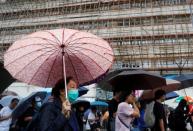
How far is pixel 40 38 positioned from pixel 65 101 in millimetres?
1274

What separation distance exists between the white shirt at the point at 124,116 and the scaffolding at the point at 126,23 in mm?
12326

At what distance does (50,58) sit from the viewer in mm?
4055

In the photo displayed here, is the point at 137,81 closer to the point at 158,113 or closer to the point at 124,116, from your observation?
the point at 158,113

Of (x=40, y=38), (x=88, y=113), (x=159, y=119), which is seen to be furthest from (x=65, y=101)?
(x=88, y=113)

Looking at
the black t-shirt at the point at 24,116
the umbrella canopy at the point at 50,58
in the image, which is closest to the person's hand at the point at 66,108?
the umbrella canopy at the point at 50,58

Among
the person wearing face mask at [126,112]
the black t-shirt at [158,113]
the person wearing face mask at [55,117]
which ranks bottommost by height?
the black t-shirt at [158,113]

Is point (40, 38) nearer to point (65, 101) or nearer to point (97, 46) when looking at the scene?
point (97, 46)

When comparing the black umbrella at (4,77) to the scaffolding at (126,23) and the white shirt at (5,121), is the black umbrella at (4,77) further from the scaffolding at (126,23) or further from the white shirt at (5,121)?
the scaffolding at (126,23)

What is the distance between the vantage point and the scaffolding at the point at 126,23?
17875 millimetres

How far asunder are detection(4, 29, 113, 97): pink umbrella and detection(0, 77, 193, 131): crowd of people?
1.47 ft

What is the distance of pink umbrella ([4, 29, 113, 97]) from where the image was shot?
4.05 m

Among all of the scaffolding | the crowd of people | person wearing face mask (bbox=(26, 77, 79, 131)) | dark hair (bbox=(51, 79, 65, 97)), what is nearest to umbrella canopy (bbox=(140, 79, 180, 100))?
the crowd of people

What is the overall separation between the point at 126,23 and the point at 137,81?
14.1m

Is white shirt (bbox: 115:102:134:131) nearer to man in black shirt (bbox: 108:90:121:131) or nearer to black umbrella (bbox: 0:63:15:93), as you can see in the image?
man in black shirt (bbox: 108:90:121:131)
